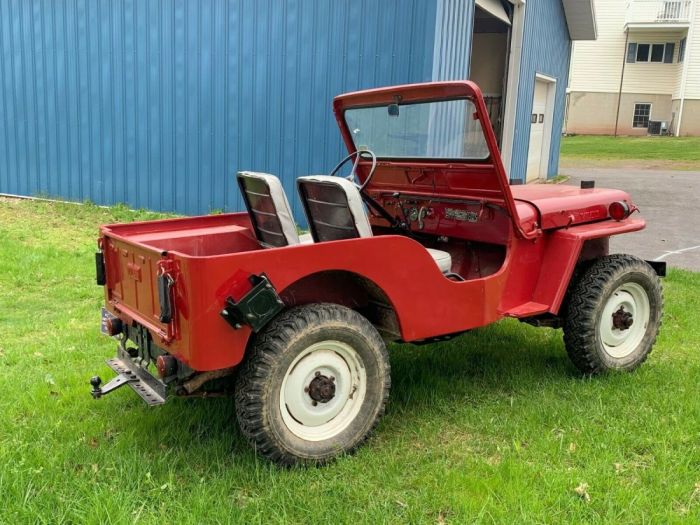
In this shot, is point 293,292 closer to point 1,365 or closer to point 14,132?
point 1,365

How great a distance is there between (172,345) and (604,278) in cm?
256

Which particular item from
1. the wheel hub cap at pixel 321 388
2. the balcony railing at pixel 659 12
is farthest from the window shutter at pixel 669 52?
the wheel hub cap at pixel 321 388

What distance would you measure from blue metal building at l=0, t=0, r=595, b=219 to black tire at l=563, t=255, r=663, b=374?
4.65 meters

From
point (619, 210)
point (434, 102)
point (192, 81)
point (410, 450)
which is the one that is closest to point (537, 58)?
point (192, 81)

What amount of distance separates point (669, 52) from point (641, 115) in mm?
3276

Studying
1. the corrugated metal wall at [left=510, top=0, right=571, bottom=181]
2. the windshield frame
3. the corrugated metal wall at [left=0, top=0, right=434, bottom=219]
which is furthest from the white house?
the windshield frame

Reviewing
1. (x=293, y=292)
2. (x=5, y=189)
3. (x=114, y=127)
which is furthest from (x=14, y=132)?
(x=293, y=292)

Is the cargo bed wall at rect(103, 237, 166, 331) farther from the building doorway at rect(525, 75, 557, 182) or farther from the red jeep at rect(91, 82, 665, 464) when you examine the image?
the building doorway at rect(525, 75, 557, 182)

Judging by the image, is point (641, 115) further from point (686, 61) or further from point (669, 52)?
point (686, 61)

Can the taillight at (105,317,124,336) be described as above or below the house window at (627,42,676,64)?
below

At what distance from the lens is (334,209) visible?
137 inches

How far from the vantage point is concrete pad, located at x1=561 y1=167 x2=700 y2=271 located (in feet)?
28.0

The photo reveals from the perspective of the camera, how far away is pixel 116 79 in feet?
33.0

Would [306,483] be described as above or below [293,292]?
below
